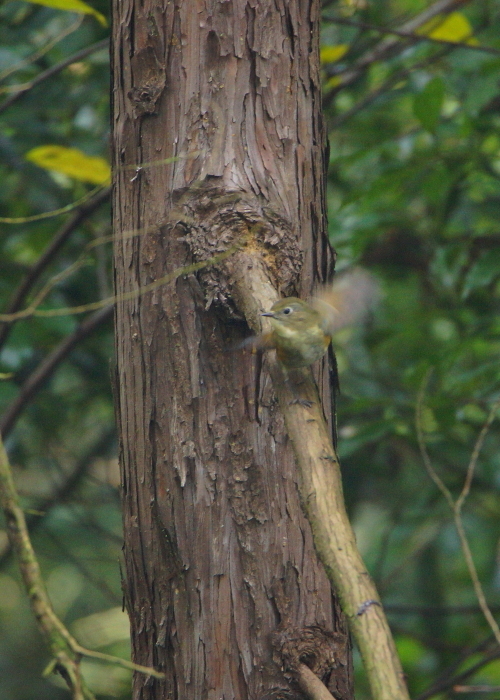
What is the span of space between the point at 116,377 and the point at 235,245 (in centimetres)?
49

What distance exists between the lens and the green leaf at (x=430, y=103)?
2.82m

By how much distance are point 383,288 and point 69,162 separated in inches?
91.1

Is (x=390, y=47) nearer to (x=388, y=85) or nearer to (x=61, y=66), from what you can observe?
(x=388, y=85)

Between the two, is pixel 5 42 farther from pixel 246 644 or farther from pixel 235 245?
pixel 246 644

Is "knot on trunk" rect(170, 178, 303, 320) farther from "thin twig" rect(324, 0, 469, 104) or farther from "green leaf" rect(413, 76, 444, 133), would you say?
"thin twig" rect(324, 0, 469, 104)

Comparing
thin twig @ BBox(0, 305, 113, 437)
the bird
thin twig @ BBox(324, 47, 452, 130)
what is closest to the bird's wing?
the bird

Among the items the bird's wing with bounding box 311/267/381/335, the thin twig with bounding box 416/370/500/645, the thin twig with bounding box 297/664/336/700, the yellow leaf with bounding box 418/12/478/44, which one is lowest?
the thin twig with bounding box 297/664/336/700

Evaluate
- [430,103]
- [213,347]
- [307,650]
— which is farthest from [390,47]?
[307,650]

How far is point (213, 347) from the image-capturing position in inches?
69.6

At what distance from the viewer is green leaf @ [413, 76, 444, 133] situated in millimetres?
2822

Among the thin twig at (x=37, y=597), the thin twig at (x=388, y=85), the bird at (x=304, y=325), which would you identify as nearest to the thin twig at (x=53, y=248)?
the thin twig at (x=388, y=85)

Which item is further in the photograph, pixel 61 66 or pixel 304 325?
pixel 61 66

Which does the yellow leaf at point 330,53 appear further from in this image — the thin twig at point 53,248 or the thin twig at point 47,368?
the thin twig at point 47,368

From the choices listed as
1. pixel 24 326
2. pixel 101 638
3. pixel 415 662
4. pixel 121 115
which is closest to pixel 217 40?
pixel 121 115
